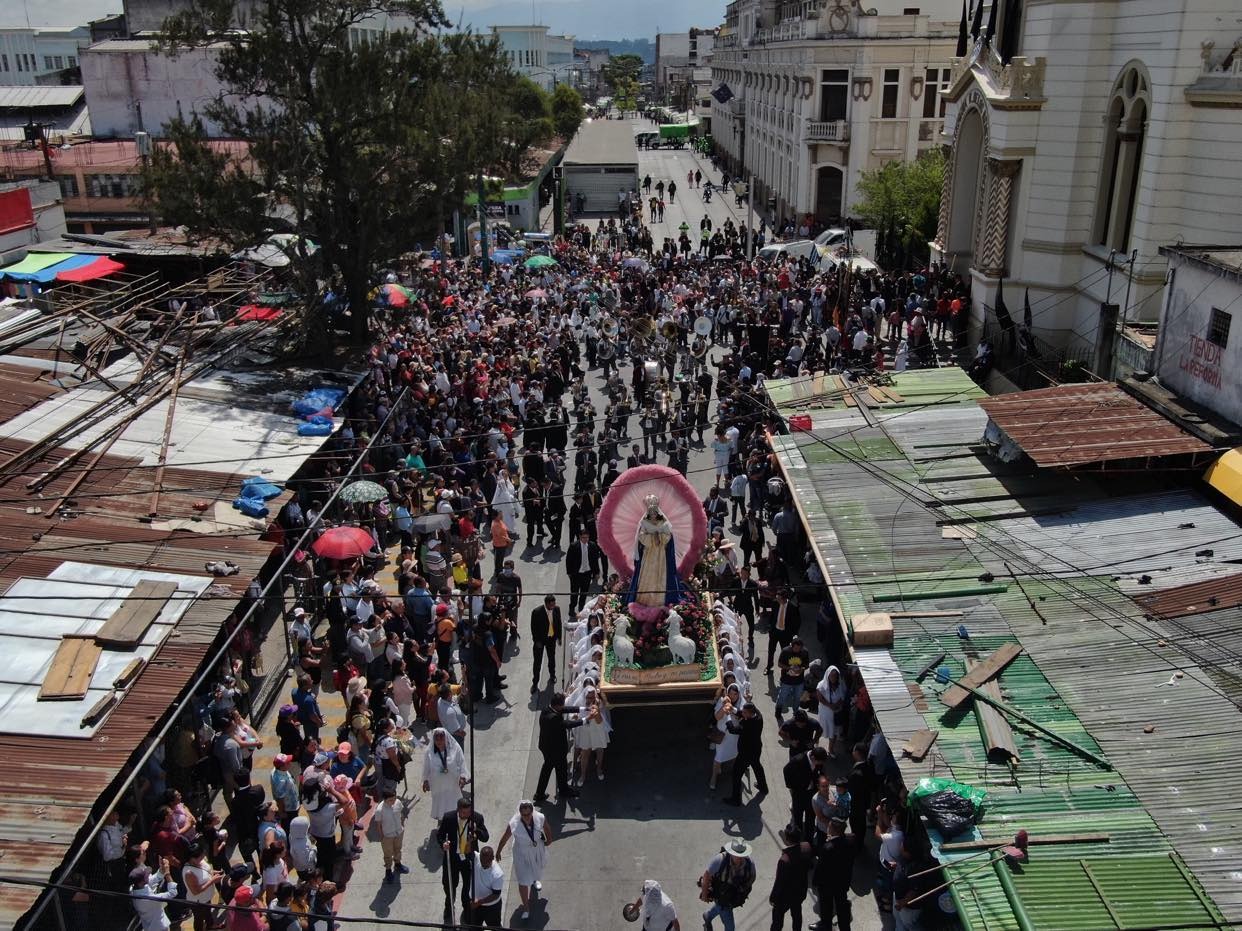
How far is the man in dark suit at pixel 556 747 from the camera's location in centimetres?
1223

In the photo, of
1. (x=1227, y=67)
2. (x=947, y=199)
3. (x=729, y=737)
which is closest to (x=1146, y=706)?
(x=729, y=737)

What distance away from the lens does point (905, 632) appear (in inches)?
488

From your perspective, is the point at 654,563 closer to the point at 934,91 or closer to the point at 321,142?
the point at 321,142

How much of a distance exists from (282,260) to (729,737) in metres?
24.5

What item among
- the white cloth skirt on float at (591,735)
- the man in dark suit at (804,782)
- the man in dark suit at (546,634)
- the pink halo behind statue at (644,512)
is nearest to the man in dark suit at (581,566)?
the man in dark suit at (546,634)

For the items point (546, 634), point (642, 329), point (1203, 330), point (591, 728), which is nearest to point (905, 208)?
point (642, 329)

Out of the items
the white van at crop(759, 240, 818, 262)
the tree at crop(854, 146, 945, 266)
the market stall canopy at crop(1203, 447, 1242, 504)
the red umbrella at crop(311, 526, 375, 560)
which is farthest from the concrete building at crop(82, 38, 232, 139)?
the market stall canopy at crop(1203, 447, 1242, 504)

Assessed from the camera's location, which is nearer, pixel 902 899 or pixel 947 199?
pixel 902 899

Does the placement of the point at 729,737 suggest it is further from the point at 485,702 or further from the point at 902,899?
the point at 485,702

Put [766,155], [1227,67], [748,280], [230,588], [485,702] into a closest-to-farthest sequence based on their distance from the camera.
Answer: [230,588]
[485,702]
[1227,67]
[748,280]
[766,155]

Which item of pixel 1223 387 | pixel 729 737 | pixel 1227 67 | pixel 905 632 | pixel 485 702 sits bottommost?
pixel 485 702

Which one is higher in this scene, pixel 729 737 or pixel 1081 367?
pixel 1081 367

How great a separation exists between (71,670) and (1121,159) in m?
20.0

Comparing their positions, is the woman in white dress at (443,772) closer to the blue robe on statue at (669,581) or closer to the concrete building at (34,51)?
the blue robe on statue at (669,581)
